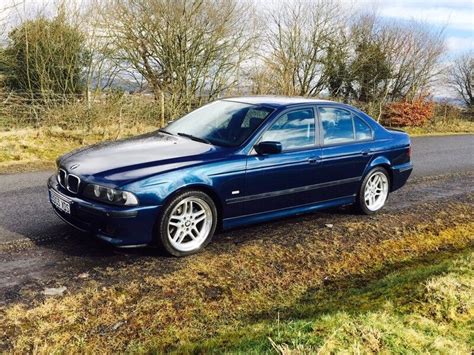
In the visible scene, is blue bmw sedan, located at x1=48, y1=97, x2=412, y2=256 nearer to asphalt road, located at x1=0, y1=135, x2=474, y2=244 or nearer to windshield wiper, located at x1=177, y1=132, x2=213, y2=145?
windshield wiper, located at x1=177, y1=132, x2=213, y2=145

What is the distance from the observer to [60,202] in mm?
4727

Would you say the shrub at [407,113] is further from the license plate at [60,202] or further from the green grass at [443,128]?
the license plate at [60,202]

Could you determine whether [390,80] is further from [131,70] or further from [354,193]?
[354,193]

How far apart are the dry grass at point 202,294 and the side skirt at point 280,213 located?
0.27m

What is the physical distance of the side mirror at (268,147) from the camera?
5074 millimetres

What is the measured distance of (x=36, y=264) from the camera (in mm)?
4383

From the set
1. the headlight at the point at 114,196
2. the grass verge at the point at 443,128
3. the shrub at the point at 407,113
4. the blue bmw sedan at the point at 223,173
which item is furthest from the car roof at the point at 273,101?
the shrub at the point at 407,113

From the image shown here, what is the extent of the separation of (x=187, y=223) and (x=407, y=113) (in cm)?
2156

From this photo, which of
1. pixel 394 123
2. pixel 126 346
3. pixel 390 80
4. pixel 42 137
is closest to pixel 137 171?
pixel 126 346

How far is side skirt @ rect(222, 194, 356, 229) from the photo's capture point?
5078 millimetres

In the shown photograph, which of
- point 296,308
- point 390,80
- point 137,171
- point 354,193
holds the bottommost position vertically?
point 296,308

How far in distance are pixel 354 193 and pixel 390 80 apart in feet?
69.9

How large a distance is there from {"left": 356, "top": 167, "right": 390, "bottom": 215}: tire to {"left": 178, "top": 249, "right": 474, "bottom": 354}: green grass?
83.1 inches

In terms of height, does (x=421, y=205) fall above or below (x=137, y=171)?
below
